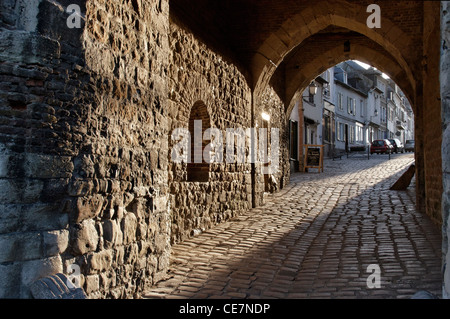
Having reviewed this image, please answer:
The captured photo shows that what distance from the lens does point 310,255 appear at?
5.32 m

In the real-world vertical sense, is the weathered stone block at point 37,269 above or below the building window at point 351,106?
below

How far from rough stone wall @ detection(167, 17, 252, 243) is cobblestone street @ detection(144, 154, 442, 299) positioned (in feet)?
0.97

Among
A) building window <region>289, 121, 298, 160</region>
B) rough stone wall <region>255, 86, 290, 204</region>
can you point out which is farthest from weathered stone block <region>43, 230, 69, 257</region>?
building window <region>289, 121, 298, 160</region>

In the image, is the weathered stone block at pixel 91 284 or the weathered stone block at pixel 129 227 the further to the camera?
the weathered stone block at pixel 129 227

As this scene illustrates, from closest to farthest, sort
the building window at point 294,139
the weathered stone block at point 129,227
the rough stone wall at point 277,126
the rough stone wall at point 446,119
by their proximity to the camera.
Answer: the rough stone wall at point 446,119, the weathered stone block at point 129,227, the rough stone wall at point 277,126, the building window at point 294,139

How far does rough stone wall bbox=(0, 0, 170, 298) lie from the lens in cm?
281

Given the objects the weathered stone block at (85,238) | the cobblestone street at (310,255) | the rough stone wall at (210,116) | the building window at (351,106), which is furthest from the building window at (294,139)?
the building window at (351,106)

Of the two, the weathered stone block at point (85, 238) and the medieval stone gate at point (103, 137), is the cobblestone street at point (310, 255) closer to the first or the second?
the medieval stone gate at point (103, 137)

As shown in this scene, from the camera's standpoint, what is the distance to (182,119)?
616 centimetres

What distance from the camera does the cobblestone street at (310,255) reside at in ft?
13.1

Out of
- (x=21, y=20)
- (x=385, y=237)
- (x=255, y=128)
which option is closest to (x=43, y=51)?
(x=21, y=20)

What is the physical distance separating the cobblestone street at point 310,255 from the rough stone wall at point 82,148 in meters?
0.66

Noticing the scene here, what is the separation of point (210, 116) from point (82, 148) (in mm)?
4031

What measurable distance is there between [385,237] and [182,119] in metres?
3.15
